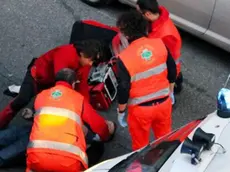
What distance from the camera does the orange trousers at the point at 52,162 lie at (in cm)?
487

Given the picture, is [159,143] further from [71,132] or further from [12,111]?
[12,111]

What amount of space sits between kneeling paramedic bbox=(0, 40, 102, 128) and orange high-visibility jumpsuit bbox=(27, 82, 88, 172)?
77 centimetres

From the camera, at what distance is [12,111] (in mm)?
5887

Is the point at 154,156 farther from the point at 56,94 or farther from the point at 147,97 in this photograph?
the point at 56,94

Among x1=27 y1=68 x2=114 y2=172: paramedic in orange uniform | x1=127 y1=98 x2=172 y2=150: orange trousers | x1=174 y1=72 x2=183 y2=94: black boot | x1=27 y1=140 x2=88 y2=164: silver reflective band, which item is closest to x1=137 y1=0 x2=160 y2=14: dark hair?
x1=127 y1=98 x2=172 y2=150: orange trousers

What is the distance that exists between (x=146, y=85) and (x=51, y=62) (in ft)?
4.55

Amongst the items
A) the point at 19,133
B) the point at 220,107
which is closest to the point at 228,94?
the point at 220,107

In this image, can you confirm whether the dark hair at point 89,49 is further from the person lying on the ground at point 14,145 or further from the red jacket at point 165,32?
the person lying on the ground at point 14,145

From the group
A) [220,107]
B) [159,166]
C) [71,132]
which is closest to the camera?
[159,166]

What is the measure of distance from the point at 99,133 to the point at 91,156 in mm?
274

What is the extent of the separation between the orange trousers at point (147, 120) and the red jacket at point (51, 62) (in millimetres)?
904

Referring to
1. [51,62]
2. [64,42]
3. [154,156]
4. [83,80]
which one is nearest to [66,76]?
[83,80]

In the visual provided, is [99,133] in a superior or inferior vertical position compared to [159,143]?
inferior

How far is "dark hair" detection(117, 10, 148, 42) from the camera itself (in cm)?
505
